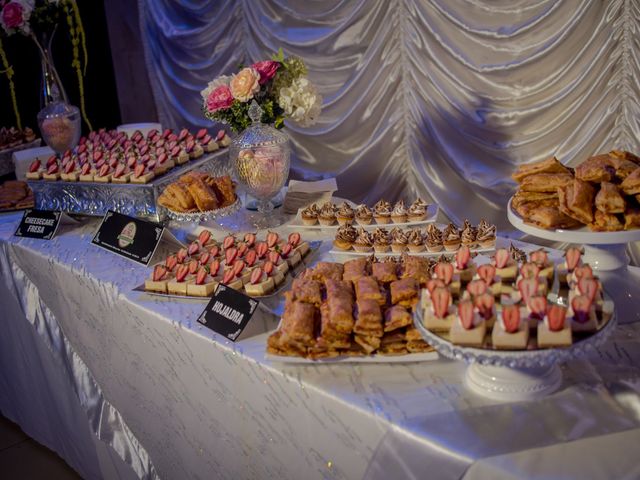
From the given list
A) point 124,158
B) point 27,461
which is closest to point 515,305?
point 124,158

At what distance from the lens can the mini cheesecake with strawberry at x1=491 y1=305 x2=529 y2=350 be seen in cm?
114

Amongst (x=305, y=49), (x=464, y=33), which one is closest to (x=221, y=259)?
(x=464, y=33)

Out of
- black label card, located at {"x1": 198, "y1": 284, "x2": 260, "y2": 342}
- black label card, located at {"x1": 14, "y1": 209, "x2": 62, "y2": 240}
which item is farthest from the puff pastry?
black label card, located at {"x1": 14, "y1": 209, "x2": 62, "y2": 240}

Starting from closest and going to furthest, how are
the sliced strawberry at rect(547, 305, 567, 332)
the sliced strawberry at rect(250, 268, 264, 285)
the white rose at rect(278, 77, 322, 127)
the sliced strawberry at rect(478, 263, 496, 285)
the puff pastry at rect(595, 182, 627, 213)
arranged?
the sliced strawberry at rect(547, 305, 567, 332)
the sliced strawberry at rect(478, 263, 496, 285)
the puff pastry at rect(595, 182, 627, 213)
the sliced strawberry at rect(250, 268, 264, 285)
the white rose at rect(278, 77, 322, 127)

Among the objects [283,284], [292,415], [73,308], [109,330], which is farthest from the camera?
[73,308]

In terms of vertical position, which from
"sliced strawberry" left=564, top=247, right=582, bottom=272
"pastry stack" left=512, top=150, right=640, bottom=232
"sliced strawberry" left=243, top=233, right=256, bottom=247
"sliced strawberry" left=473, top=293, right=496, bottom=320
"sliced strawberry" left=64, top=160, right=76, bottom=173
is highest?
"pastry stack" left=512, top=150, right=640, bottom=232

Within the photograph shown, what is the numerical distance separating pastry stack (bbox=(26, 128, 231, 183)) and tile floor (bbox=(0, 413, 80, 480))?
1142 millimetres

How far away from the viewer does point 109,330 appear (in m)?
2.03

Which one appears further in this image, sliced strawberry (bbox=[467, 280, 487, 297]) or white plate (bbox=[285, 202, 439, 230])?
white plate (bbox=[285, 202, 439, 230])

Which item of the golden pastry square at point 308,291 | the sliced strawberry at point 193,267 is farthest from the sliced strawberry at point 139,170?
the golden pastry square at point 308,291

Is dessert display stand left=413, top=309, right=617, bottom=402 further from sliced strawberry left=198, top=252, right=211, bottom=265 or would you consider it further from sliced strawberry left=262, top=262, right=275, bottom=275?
sliced strawberry left=198, top=252, right=211, bottom=265

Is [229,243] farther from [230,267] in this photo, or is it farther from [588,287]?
[588,287]

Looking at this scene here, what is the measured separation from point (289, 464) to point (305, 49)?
3.58 m

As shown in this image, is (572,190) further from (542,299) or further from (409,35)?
(409,35)
